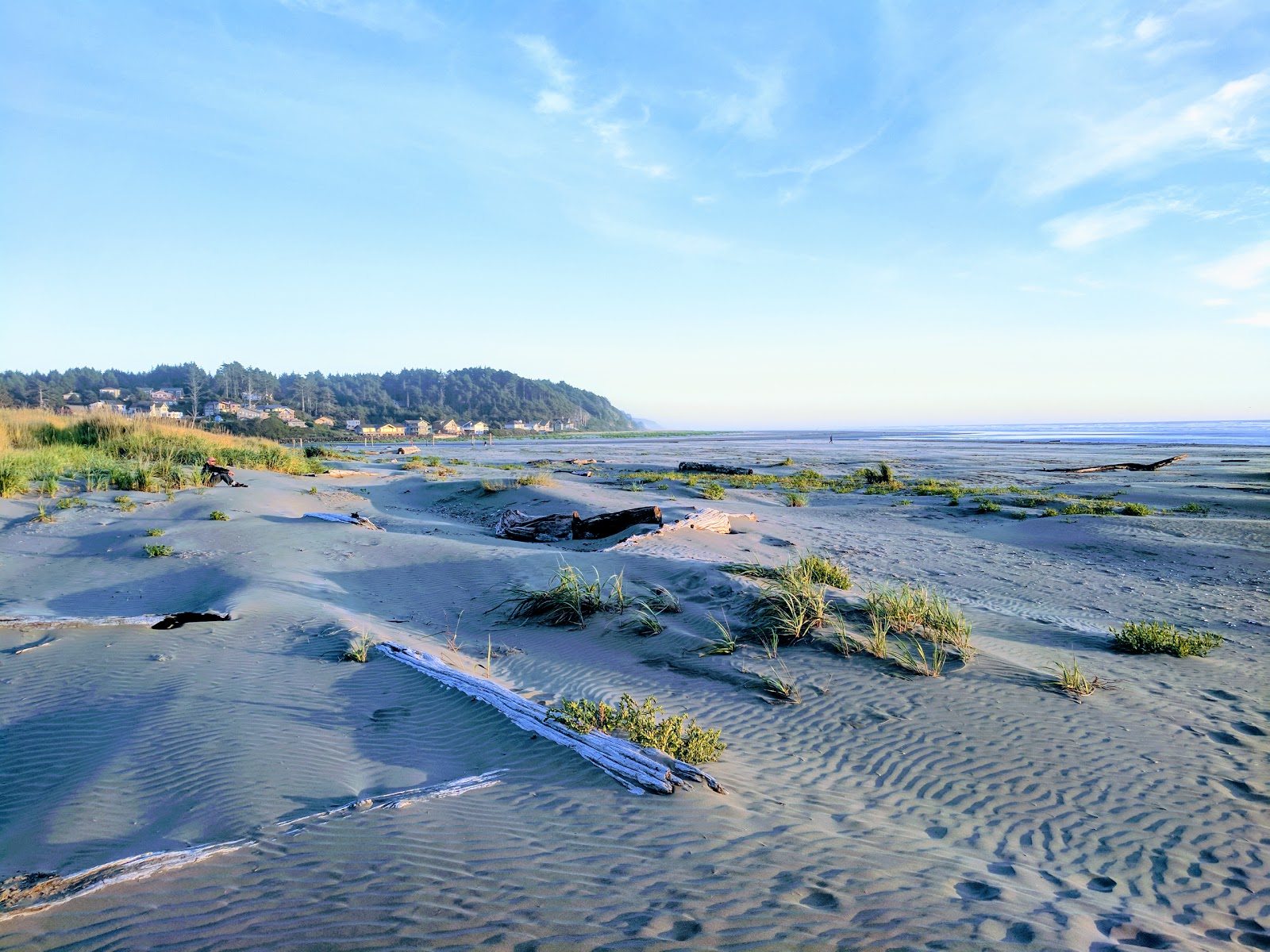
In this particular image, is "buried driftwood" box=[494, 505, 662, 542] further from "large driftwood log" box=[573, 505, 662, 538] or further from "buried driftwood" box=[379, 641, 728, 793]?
"buried driftwood" box=[379, 641, 728, 793]

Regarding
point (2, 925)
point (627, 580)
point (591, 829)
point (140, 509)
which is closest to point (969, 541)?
point (627, 580)

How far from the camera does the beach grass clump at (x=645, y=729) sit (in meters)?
4.21

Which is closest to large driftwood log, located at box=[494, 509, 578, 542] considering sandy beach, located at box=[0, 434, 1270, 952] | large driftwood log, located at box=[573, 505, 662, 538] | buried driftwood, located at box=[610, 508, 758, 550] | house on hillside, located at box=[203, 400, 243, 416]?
large driftwood log, located at box=[573, 505, 662, 538]

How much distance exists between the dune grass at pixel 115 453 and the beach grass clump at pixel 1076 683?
18314 mm

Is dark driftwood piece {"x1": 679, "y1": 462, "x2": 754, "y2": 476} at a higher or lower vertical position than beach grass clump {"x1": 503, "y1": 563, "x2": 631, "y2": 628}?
higher

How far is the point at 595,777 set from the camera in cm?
378

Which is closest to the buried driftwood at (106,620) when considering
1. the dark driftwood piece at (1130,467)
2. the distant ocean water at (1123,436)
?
the dark driftwood piece at (1130,467)

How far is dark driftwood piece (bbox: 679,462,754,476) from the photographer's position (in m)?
31.2

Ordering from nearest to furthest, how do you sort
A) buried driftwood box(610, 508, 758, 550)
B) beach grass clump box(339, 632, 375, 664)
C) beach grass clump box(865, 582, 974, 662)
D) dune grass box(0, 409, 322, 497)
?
1. beach grass clump box(339, 632, 375, 664)
2. beach grass clump box(865, 582, 974, 662)
3. buried driftwood box(610, 508, 758, 550)
4. dune grass box(0, 409, 322, 497)

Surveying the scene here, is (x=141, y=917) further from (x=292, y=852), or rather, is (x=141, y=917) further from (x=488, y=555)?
(x=488, y=555)

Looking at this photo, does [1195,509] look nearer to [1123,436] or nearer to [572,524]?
[572,524]

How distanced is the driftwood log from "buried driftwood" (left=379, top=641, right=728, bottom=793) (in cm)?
400

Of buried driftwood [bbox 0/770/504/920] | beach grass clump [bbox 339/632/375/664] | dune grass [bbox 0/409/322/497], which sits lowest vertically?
beach grass clump [bbox 339/632/375/664]

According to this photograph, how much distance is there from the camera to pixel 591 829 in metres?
3.25
